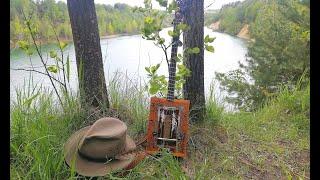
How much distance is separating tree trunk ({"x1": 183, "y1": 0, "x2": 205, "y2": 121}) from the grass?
0.16 m

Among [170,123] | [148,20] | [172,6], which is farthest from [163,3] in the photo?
[170,123]

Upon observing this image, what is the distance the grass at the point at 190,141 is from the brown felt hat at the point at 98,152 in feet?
0.22

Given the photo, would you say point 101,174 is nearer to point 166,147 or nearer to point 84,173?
point 84,173

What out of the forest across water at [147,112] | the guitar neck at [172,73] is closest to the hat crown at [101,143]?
the forest across water at [147,112]

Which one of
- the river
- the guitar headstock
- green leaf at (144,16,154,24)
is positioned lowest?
the river

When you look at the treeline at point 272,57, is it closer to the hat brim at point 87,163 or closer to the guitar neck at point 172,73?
the guitar neck at point 172,73

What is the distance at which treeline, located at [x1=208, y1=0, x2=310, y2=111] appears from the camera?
7757 mm

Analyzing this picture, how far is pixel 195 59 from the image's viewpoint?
10.1 ft

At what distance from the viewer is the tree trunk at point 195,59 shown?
2.94 m

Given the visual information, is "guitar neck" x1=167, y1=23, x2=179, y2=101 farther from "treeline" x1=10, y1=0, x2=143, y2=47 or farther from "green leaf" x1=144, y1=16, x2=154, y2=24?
"treeline" x1=10, y1=0, x2=143, y2=47

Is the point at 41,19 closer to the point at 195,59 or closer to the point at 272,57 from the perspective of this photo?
the point at 195,59

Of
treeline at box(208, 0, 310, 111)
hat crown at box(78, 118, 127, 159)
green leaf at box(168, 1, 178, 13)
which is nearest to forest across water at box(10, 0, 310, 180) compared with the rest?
green leaf at box(168, 1, 178, 13)

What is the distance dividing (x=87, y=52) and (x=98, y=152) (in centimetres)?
108
